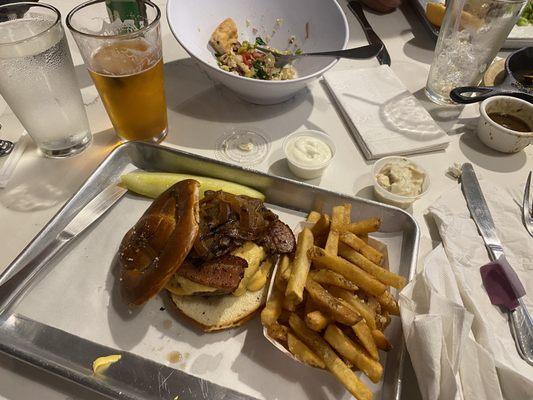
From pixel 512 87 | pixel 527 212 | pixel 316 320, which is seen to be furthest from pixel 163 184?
pixel 512 87

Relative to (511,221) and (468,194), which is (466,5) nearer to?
(468,194)

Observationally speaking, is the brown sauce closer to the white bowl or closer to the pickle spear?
the white bowl

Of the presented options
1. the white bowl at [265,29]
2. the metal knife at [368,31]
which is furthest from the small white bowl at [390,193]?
the metal knife at [368,31]

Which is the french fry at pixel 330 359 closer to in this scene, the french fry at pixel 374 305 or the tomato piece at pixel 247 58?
the french fry at pixel 374 305

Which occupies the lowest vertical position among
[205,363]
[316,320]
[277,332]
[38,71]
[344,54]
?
[205,363]

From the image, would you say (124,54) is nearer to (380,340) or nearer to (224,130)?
(224,130)

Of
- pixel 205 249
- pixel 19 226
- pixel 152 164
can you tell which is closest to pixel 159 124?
pixel 152 164
